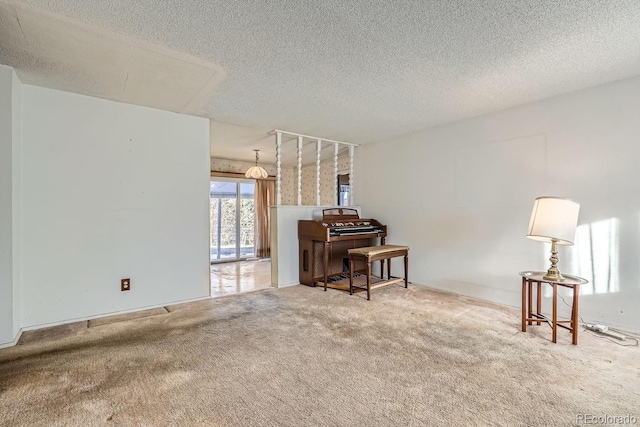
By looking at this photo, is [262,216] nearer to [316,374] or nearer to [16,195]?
[16,195]

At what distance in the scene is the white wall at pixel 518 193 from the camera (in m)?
2.67

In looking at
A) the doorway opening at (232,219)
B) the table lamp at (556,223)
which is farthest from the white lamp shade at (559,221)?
the doorway opening at (232,219)

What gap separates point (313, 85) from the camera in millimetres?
2795

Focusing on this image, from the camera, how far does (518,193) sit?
3.32m

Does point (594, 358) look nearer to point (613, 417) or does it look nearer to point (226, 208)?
point (613, 417)

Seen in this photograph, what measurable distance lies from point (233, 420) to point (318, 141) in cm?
392

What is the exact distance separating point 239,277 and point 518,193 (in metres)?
4.14

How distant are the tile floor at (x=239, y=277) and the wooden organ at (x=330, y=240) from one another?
2.30 feet

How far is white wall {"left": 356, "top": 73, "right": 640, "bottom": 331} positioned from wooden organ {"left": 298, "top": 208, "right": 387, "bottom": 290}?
48cm

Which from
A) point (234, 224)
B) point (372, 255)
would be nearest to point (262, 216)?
point (234, 224)

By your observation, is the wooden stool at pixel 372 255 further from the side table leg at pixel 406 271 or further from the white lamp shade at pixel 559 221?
the white lamp shade at pixel 559 221

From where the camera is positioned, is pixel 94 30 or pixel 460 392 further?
pixel 94 30

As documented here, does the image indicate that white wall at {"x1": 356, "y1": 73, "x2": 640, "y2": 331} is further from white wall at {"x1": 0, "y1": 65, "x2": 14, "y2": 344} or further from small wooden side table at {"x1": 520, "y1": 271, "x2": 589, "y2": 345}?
white wall at {"x1": 0, "y1": 65, "x2": 14, "y2": 344}

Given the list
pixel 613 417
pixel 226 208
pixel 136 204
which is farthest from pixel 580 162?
pixel 226 208
